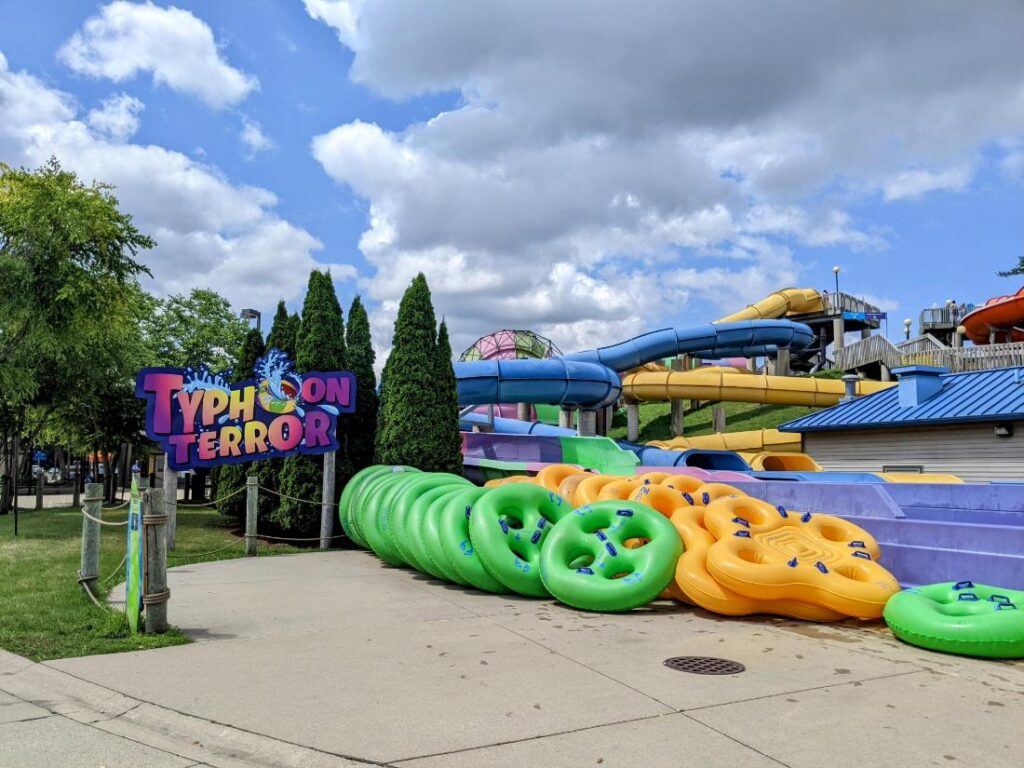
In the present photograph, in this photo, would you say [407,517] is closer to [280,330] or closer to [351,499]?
[351,499]

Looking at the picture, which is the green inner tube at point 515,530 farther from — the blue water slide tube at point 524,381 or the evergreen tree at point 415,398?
the blue water slide tube at point 524,381

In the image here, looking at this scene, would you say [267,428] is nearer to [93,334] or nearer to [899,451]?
[93,334]

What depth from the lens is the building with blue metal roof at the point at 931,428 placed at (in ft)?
53.4

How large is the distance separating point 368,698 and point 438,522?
4.57 metres

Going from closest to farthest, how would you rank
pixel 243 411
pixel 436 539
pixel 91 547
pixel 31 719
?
pixel 31 719 < pixel 91 547 < pixel 436 539 < pixel 243 411

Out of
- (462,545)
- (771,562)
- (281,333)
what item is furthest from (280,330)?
(771,562)

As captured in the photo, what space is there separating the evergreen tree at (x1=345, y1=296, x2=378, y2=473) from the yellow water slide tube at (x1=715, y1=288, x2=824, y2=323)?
35.1 meters

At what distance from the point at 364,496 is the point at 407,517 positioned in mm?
2695

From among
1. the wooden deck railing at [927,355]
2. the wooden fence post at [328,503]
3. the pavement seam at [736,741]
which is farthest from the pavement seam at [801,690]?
the wooden deck railing at [927,355]

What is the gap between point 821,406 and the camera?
110 ft

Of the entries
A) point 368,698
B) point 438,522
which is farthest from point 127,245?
point 368,698

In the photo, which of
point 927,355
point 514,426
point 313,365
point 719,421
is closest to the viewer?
point 313,365

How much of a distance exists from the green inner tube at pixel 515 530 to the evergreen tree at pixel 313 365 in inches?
268

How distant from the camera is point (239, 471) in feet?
61.4
